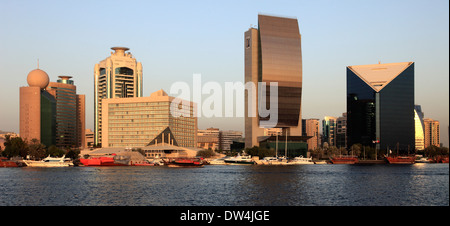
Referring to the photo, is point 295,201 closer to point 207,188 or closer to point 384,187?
point 207,188

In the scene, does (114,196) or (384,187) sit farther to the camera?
(384,187)

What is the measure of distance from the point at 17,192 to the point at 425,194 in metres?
69.1

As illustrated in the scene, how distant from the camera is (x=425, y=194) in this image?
88.0 m

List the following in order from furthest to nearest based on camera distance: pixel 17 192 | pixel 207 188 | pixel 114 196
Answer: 1. pixel 207 188
2. pixel 17 192
3. pixel 114 196

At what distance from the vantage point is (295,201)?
76.1 metres
